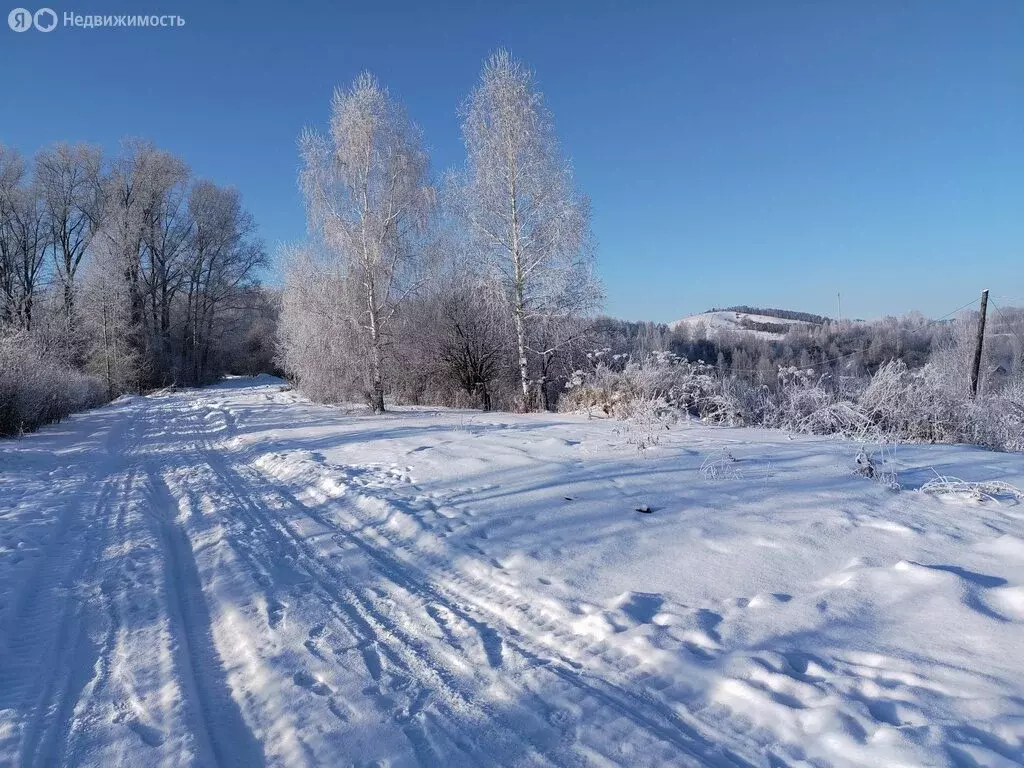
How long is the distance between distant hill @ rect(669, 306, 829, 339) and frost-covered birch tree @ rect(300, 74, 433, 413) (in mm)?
70768

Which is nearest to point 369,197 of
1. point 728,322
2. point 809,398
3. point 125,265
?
point 809,398

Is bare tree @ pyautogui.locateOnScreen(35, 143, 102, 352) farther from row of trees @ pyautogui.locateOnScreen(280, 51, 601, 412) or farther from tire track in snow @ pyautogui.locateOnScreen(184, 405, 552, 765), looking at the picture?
tire track in snow @ pyautogui.locateOnScreen(184, 405, 552, 765)

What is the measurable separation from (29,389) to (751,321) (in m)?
104

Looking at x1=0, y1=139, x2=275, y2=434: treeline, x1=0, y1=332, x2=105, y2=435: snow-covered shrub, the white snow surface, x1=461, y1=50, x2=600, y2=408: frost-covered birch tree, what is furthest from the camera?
the white snow surface

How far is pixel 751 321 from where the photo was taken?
99.2 m

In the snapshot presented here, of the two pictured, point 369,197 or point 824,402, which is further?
point 369,197

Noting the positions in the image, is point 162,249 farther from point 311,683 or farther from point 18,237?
point 311,683

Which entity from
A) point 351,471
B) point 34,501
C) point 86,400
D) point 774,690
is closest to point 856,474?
point 774,690

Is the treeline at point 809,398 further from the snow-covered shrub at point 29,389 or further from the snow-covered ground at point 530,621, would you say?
the snow-covered shrub at point 29,389

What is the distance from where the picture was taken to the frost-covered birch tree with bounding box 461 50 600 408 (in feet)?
50.3

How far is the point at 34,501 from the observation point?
21.9 ft

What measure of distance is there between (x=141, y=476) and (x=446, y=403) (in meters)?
10.8

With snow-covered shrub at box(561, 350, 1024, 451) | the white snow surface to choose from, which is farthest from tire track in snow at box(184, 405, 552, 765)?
the white snow surface

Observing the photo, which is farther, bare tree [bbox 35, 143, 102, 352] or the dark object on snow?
bare tree [bbox 35, 143, 102, 352]
